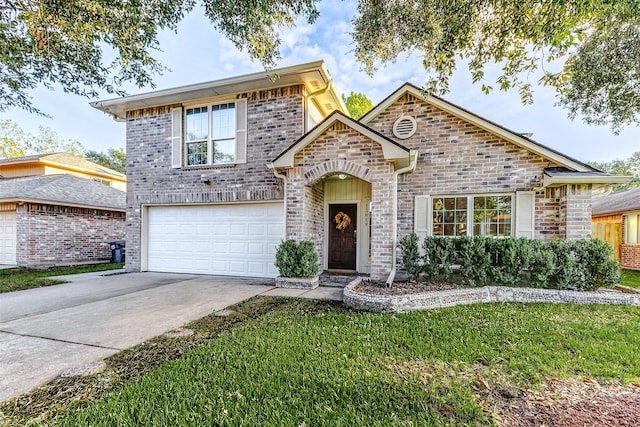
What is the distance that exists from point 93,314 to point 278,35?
6359mm

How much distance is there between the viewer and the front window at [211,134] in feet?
29.7

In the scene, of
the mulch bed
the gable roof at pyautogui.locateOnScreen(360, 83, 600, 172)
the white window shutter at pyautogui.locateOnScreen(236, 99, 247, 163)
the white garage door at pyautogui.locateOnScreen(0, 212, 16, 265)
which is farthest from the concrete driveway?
the white garage door at pyautogui.locateOnScreen(0, 212, 16, 265)

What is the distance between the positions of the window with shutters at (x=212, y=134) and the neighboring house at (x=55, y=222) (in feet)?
23.7

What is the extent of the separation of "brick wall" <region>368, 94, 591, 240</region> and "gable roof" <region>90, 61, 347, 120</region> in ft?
6.43

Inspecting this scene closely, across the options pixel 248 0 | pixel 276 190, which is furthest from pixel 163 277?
pixel 248 0

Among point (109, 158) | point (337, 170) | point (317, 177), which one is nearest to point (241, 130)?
point (317, 177)

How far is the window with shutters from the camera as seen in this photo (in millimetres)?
9016

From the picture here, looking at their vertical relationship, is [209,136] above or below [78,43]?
below

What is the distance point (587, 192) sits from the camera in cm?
673

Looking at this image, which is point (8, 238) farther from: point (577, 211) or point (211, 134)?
point (577, 211)

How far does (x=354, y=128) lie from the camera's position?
691 centimetres

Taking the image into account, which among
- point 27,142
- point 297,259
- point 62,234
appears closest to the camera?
point 297,259

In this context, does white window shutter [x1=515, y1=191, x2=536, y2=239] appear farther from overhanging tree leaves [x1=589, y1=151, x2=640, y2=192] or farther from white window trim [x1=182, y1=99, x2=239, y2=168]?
overhanging tree leaves [x1=589, y1=151, x2=640, y2=192]

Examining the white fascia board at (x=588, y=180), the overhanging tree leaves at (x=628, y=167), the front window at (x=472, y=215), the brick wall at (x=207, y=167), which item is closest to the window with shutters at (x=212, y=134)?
the brick wall at (x=207, y=167)
